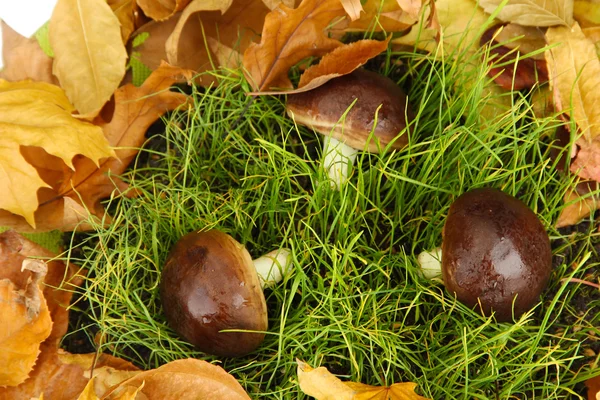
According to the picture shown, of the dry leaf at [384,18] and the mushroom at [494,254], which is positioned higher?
the dry leaf at [384,18]

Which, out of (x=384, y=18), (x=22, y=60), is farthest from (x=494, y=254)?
(x=22, y=60)

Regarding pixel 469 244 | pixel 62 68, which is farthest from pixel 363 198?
pixel 62 68

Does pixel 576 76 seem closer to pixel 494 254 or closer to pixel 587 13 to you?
pixel 587 13

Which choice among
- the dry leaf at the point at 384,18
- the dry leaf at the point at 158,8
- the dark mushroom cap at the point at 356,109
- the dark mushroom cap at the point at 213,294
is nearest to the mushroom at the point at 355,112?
the dark mushroom cap at the point at 356,109

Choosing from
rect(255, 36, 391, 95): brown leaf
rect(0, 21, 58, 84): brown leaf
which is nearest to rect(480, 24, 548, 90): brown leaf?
rect(255, 36, 391, 95): brown leaf

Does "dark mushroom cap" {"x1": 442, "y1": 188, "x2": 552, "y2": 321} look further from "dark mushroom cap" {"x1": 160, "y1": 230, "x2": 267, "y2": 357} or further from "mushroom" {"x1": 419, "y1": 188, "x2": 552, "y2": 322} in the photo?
"dark mushroom cap" {"x1": 160, "y1": 230, "x2": 267, "y2": 357}

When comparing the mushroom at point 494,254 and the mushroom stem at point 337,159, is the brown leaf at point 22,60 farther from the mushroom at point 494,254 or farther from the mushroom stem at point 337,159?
the mushroom at point 494,254
